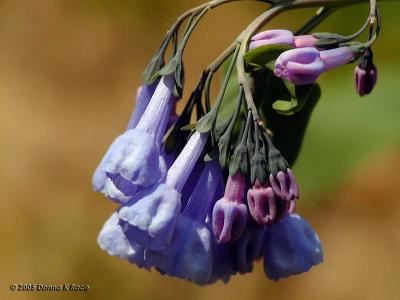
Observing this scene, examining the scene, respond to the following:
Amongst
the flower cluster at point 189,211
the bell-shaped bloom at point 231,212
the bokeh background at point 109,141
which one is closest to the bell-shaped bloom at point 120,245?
the flower cluster at point 189,211

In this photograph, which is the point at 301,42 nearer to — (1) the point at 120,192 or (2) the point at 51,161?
(1) the point at 120,192

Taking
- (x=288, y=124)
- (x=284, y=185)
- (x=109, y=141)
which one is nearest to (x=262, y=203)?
(x=284, y=185)

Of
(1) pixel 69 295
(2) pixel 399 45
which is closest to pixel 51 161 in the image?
(1) pixel 69 295

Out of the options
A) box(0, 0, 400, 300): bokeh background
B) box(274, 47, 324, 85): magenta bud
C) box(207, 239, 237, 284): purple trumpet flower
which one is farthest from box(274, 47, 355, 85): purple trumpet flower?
box(0, 0, 400, 300): bokeh background

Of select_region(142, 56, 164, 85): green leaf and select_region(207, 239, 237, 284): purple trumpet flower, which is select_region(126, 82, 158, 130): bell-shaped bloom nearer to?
select_region(142, 56, 164, 85): green leaf

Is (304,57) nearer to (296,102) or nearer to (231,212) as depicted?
(296,102)

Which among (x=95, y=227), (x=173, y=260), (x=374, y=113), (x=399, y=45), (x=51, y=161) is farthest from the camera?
(x=51, y=161)
